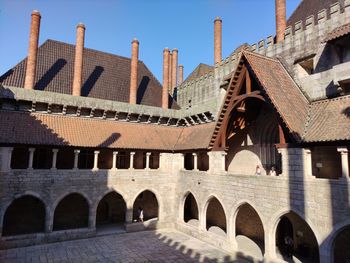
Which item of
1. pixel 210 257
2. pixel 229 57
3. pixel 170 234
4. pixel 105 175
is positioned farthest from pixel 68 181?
pixel 229 57

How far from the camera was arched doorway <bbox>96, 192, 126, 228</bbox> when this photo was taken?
1947cm

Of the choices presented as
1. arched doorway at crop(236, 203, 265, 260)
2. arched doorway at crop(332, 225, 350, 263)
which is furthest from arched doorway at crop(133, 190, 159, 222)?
arched doorway at crop(332, 225, 350, 263)

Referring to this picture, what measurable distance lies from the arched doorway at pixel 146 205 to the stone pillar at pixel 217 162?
7410 millimetres

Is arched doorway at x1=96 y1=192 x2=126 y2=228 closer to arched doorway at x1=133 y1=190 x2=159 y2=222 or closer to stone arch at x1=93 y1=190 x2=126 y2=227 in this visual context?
stone arch at x1=93 y1=190 x2=126 y2=227

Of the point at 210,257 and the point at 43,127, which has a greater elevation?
the point at 43,127

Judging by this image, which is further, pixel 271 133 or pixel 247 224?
pixel 247 224

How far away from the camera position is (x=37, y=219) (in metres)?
16.8

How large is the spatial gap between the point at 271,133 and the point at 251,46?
6.30m

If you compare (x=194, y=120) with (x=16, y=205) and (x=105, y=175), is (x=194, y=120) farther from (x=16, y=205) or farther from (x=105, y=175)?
(x=16, y=205)

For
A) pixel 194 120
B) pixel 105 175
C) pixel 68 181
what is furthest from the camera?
pixel 194 120

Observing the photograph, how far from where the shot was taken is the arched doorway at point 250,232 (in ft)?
45.6

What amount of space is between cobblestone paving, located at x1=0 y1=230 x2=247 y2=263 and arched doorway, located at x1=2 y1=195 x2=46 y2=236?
8.61 feet

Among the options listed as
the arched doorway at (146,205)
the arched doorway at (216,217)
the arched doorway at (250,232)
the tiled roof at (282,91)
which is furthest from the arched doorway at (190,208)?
the tiled roof at (282,91)

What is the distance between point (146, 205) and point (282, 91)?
13820 mm
